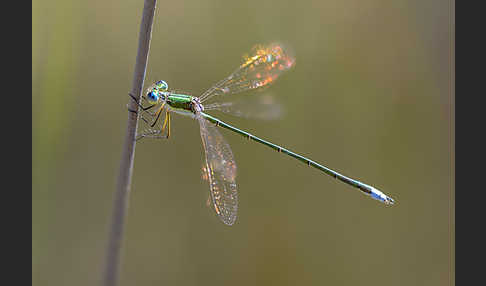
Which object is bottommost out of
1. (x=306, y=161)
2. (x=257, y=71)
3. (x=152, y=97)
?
(x=306, y=161)

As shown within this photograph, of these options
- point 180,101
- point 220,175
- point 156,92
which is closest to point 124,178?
point 220,175

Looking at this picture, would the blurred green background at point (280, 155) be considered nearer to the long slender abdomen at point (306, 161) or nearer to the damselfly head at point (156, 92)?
the long slender abdomen at point (306, 161)

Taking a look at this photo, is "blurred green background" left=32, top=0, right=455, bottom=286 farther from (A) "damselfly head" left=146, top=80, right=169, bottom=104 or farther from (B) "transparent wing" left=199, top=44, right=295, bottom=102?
(A) "damselfly head" left=146, top=80, right=169, bottom=104

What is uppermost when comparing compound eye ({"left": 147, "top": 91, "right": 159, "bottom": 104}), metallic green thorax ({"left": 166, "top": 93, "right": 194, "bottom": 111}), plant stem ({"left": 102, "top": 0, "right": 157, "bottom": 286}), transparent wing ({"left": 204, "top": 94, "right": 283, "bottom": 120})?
transparent wing ({"left": 204, "top": 94, "right": 283, "bottom": 120})

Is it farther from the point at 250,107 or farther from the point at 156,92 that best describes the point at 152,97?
the point at 250,107

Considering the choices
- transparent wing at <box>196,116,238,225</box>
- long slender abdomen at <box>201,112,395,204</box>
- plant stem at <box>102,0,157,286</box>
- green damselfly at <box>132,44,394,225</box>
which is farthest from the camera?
long slender abdomen at <box>201,112,395,204</box>

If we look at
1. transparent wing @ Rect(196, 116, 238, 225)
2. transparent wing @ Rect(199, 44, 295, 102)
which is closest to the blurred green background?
transparent wing @ Rect(199, 44, 295, 102)
